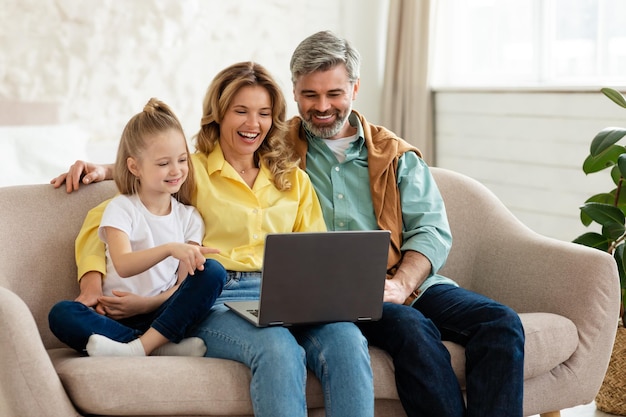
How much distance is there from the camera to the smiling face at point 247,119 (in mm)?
2330

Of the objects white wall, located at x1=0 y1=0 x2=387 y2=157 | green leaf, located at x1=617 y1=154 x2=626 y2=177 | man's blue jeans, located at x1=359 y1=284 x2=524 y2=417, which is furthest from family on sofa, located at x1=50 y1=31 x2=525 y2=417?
white wall, located at x1=0 y1=0 x2=387 y2=157

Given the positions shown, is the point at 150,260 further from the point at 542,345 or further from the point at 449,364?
the point at 542,345

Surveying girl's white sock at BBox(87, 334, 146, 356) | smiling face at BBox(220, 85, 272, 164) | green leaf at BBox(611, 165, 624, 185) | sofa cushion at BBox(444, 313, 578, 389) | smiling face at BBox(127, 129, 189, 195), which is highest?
smiling face at BBox(220, 85, 272, 164)

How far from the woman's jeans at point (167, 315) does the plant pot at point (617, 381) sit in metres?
1.47

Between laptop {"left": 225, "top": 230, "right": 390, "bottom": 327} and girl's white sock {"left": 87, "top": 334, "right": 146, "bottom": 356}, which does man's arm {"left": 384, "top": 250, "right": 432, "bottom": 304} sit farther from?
girl's white sock {"left": 87, "top": 334, "right": 146, "bottom": 356}

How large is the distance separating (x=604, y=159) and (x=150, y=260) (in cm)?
159

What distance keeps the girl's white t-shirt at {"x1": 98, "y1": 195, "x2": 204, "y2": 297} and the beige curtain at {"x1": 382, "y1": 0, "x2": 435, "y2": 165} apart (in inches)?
105

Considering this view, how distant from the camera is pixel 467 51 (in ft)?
15.6

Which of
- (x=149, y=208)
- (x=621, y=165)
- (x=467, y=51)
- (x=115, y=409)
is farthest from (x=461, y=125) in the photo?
(x=115, y=409)

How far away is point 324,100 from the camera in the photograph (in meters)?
2.49

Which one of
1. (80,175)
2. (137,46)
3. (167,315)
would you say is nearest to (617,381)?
(167,315)

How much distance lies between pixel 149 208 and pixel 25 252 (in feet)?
1.13

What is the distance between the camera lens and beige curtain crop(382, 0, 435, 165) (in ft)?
15.5

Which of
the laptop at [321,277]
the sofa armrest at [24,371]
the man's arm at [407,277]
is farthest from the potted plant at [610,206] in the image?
the sofa armrest at [24,371]
